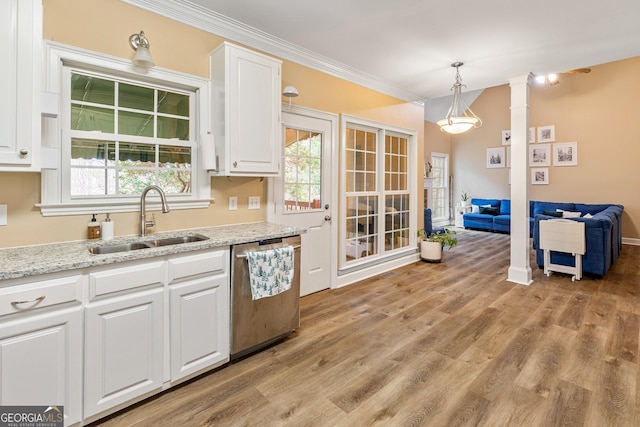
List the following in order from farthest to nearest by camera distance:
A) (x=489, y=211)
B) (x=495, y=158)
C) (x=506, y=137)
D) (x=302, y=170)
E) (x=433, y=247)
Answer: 1. (x=495, y=158)
2. (x=506, y=137)
3. (x=489, y=211)
4. (x=433, y=247)
5. (x=302, y=170)

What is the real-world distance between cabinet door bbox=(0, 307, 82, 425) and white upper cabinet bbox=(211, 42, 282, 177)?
4.76ft

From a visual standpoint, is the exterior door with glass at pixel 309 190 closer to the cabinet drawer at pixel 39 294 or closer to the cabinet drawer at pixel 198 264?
the cabinet drawer at pixel 198 264

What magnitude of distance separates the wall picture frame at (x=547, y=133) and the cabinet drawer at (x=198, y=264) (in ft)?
27.1

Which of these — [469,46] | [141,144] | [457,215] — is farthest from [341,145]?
[457,215]

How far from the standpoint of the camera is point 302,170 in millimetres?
3627

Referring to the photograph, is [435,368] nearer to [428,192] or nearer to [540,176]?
[428,192]

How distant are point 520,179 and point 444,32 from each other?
215 cm

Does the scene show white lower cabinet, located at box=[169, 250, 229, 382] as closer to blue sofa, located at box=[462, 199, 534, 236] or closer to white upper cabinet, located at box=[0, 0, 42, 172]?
white upper cabinet, located at box=[0, 0, 42, 172]

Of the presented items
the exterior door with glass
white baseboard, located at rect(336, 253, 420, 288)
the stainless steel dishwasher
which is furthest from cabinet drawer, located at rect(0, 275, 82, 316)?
white baseboard, located at rect(336, 253, 420, 288)

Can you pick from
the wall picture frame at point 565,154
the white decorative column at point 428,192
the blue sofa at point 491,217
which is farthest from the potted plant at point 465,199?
the wall picture frame at point 565,154

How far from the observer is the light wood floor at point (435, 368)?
1811 mm

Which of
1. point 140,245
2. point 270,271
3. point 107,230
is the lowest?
point 270,271

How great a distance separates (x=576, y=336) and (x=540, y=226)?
2218 millimetres

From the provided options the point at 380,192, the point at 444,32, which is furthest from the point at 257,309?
the point at 444,32
